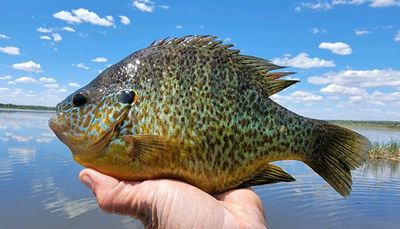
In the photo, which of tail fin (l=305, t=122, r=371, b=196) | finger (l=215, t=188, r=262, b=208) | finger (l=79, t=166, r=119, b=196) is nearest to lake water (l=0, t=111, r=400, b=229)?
finger (l=215, t=188, r=262, b=208)

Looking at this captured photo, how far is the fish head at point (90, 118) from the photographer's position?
10.8 ft

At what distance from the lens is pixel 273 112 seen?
11.8 ft

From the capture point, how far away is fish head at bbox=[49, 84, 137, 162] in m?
3.29

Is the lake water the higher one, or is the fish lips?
the fish lips

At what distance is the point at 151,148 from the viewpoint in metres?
3.07

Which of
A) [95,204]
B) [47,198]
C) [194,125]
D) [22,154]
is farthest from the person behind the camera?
[22,154]

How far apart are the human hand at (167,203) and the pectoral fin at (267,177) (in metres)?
0.28

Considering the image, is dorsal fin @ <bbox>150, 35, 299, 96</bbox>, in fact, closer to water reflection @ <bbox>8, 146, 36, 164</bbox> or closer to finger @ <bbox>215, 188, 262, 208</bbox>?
finger @ <bbox>215, 188, 262, 208</bbox>

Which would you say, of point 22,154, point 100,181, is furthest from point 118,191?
point 22,154

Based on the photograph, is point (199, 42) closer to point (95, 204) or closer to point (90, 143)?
point (90, 143)

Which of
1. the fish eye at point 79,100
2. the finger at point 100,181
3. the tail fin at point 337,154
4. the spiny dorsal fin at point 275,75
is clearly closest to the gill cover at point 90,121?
the fish eye at point 79,100

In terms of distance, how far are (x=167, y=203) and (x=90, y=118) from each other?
102 centimetres

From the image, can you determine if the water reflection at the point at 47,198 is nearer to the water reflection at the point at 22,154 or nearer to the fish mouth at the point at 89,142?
the water reflection at the point at 22,154

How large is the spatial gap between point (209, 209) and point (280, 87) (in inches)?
56.9
